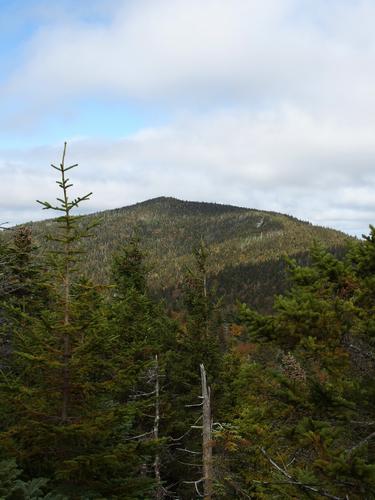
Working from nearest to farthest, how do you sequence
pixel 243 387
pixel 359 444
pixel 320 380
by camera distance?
pixel 359 444
pixel 320 380
pixel 243 387

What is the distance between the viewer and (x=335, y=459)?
5.89 meters

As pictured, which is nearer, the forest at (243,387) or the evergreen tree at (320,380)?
the evergreen tree at (320,380)

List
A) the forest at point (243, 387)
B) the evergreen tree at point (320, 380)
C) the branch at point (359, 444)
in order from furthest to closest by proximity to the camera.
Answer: the forest at point (243, 387) → the evergreen tree at point (320, 380) → the branch at point (359, 444)

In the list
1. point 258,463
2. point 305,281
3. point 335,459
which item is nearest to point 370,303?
point 305,281

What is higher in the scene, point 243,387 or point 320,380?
point 320,380

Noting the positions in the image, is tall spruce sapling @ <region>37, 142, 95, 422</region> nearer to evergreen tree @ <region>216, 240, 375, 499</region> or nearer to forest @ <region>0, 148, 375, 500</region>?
forest @ <region>0, 148, 375, 500</region>

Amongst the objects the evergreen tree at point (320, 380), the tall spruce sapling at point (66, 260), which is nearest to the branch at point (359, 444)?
the evergreen tree at point (320, 380)

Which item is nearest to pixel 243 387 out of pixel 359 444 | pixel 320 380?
pixel 320 380

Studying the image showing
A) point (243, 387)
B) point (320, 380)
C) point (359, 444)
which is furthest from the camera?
point (243, 387)

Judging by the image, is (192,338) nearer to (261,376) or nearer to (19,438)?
(19,438)

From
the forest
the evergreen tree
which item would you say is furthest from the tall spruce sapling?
the evergreen tree

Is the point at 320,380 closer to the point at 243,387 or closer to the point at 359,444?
the point at 359,444

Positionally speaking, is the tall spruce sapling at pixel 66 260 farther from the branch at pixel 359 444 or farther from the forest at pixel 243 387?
the branch at pixel 359 444

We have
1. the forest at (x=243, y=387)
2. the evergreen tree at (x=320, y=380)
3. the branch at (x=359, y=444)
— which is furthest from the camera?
the forest at (x=243, y=387)
